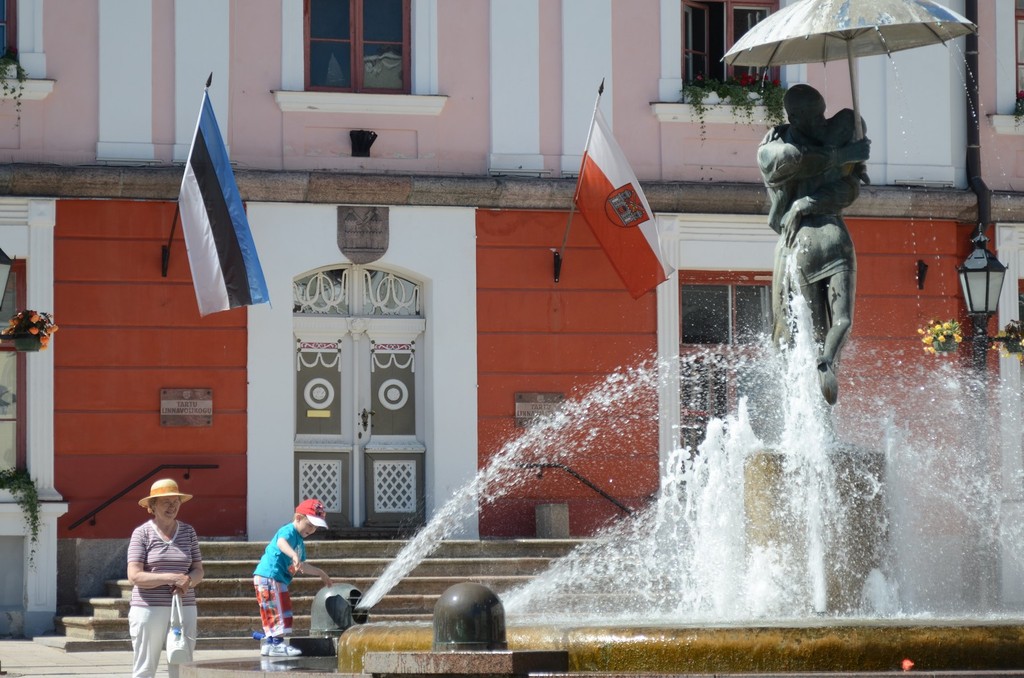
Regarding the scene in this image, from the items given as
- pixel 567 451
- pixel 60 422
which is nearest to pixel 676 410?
pixel 567 451

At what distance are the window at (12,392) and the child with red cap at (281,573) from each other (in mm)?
6484

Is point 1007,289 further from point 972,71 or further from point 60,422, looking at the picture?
point 60,422

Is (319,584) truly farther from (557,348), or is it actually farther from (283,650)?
(283,650)

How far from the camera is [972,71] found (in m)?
20.9

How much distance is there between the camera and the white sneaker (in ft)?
38.4

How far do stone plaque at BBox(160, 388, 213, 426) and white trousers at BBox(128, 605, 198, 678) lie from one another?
758 centimetres

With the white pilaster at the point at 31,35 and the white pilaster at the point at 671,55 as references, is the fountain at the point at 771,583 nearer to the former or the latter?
the white pilaster at the point at 671,55

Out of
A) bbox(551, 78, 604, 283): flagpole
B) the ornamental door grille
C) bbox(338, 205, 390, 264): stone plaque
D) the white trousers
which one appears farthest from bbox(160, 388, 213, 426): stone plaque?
the white trousers

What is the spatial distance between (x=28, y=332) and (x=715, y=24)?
28.3 ft

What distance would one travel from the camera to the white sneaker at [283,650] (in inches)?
461

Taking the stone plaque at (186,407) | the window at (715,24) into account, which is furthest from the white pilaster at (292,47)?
the window at (715,24)

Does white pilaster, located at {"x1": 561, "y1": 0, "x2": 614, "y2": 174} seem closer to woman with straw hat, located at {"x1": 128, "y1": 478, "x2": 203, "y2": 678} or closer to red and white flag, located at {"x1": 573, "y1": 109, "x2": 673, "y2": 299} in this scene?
red and white flag, located at {"x1": 573, "y1": 109, "x2": 673, "y2": 299}

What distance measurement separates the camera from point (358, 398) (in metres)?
19.2

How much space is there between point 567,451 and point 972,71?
6.43 meters
